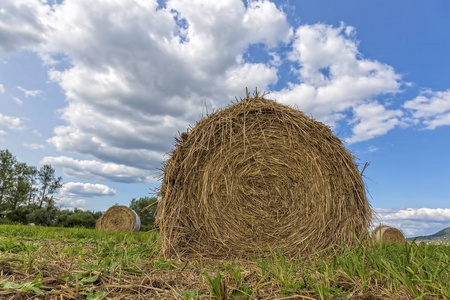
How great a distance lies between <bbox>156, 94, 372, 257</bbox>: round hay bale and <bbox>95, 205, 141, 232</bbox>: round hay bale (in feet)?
28.6

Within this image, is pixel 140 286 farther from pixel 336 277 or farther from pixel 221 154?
pixel 221 154

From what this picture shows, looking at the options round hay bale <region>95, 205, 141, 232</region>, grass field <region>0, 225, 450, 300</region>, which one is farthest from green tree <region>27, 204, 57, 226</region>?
grass field <region>0, 225, 450, 300</region>

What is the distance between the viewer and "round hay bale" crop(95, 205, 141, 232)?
1262 centimetres

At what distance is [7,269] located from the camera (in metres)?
2.48

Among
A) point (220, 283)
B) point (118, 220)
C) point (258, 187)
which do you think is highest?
point (258, 187)

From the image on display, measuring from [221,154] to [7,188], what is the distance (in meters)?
31.9

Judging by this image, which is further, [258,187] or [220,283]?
[258,187]

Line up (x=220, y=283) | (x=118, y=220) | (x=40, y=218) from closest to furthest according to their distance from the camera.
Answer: (x=220, y=283) → (x=118, y=220) → (x=40, y=218)

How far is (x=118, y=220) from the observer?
1277cm

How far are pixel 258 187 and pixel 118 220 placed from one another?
965 cm

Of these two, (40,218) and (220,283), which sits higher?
(40,218)

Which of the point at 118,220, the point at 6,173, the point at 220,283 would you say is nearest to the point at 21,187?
the point at 6,173

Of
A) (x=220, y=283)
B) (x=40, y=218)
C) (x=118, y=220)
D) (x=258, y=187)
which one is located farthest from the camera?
(x=40, y=218)

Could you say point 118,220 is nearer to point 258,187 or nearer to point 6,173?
point 258,187
